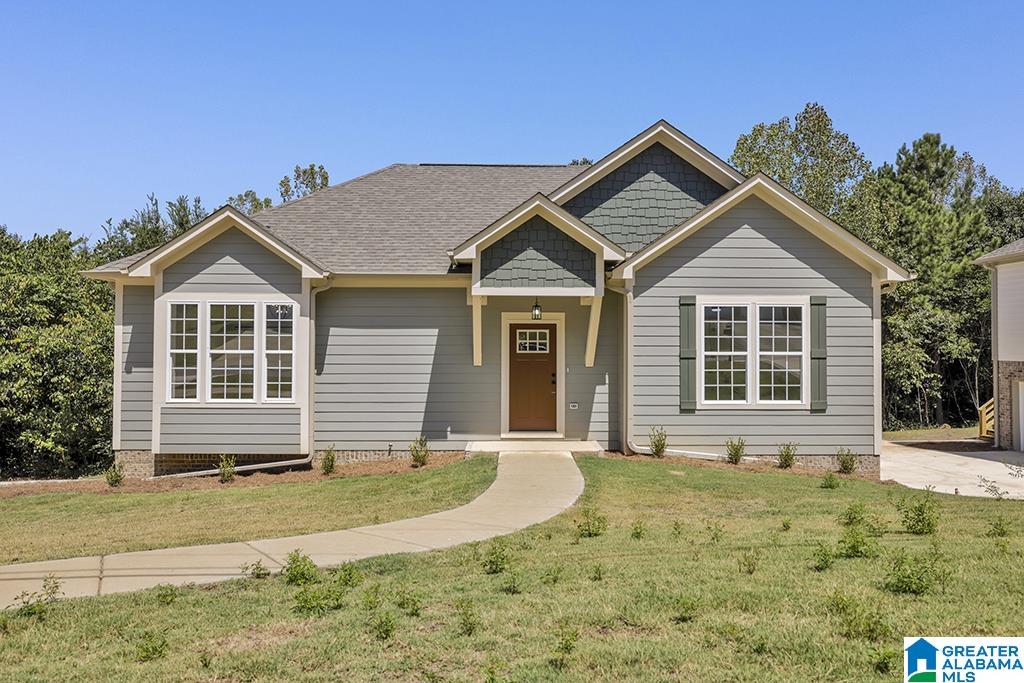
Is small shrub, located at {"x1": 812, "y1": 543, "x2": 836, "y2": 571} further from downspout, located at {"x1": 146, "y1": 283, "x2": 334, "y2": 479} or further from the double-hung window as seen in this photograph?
downspout, located at {"x1": 146, "y1": 283, "x2": 334, "y2": 479}

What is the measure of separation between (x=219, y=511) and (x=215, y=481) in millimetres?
3195

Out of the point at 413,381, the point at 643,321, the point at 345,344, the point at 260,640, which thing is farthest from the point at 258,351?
the point at 260,640

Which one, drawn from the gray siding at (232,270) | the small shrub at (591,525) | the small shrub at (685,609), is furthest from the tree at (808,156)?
the small shrub at (685,609)

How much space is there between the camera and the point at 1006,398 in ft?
64.5

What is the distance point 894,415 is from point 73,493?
91.9 feet

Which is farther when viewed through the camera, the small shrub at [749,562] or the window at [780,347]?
the window at [780,347]

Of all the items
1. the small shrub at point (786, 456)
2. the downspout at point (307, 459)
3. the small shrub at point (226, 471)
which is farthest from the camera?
the downspout at point (307, 459)

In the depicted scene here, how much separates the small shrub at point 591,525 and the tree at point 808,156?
28.7 meters

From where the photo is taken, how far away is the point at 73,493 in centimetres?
1248

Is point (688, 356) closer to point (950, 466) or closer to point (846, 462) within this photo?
point (846, 462)

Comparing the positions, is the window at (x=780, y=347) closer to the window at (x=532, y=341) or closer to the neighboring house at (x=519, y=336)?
Result: the neighboring house at (x=519, y=336)

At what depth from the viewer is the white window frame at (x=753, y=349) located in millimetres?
13648

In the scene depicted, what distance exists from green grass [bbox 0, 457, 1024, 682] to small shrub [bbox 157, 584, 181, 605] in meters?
0.07

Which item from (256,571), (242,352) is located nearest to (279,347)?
(242,352)
